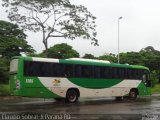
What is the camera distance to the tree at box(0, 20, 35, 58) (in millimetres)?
44547

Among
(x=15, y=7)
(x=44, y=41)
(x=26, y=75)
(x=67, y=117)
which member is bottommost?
(x=67, y=117)

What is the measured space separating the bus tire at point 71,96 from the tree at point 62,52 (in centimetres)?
3178

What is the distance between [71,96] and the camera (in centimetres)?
2556

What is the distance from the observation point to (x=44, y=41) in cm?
3709

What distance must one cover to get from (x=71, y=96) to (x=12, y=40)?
21589 mm

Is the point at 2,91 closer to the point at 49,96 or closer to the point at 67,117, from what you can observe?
the point at 49,96

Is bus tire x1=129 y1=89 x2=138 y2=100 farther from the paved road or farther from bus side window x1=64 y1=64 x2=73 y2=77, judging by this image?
the paved road

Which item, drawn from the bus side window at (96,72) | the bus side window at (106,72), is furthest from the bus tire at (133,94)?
the bus side window at (96,72)

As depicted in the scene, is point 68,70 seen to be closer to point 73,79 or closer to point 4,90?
point 73,79

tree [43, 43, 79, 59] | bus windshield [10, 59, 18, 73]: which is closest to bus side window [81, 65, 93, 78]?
bus windshield [10, 59, 18, 73]

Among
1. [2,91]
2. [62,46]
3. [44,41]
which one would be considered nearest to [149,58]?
[62,46]

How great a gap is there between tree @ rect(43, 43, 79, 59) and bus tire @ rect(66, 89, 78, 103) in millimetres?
31780

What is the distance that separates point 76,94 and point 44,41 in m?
12.4

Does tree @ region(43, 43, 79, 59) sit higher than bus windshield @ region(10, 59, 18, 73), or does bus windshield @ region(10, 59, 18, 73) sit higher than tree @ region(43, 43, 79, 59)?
tree @ region(43, 43, 79, 59)
